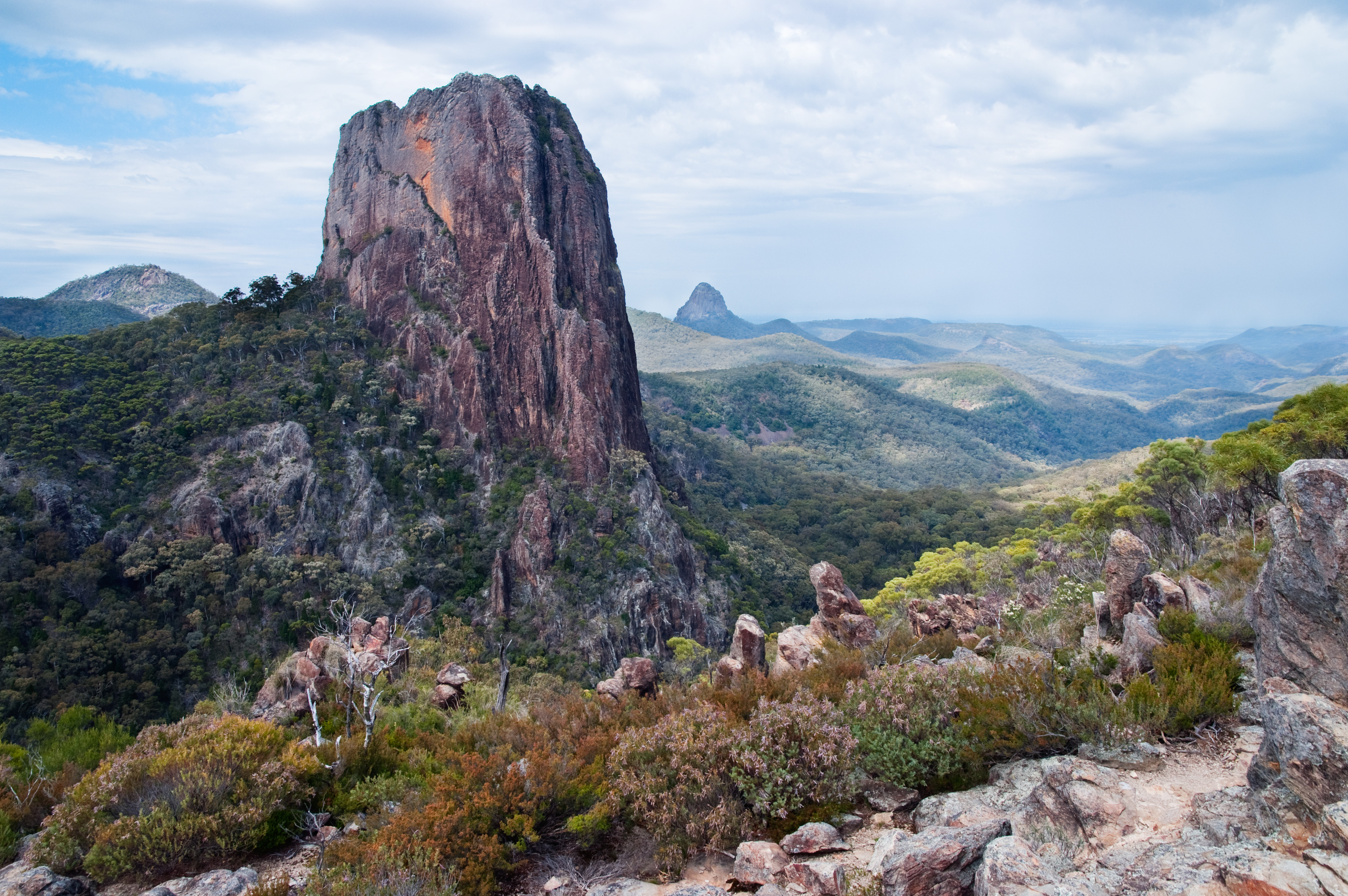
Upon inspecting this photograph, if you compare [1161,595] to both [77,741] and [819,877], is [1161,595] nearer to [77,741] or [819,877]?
[819,877]

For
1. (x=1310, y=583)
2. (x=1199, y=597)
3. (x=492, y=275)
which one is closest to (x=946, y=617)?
(x=1199, y=597)

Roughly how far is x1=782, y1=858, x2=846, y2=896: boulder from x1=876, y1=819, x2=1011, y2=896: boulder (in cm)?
47

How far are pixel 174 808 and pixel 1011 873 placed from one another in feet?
34.0

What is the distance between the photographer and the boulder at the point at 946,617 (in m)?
18.9

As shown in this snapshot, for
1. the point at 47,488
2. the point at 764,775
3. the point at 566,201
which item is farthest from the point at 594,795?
the point at 566,201

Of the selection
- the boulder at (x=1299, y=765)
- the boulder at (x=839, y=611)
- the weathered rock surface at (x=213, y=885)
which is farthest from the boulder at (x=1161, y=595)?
the weathered rock surface at (x=213, y=885)

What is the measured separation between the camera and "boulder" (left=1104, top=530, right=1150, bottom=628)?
43.7ft

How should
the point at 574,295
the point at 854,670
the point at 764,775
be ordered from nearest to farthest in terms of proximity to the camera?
1. the point at 764,775
2. the point at 854,670
3. the point at 574,295

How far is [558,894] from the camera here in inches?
326

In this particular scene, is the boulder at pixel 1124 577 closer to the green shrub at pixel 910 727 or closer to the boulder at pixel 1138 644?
the boulder at pixel 1138 644

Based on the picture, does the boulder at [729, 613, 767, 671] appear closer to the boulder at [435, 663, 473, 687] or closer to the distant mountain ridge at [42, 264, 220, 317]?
the boulder at [435, 663, 473, 687]

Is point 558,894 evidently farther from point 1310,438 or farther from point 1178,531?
point 1178,531

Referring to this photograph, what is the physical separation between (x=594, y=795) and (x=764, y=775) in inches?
98.9

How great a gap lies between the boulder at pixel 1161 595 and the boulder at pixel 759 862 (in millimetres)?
8588
